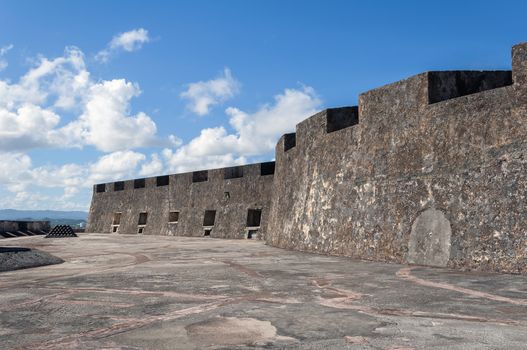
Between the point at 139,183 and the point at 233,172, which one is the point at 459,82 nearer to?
the point at 233,172

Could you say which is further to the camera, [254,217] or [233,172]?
[233,172]

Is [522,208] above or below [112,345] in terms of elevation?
above

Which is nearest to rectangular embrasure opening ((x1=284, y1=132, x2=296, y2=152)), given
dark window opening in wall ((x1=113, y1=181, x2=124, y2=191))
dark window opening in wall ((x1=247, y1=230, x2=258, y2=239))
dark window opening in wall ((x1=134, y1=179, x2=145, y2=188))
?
dark window opening in wall ((x1=247, y1=230, x2=258, y2=239))

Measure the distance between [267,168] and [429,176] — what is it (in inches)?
398

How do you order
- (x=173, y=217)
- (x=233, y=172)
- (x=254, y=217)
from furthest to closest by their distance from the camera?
(x=173, y=217)
(x=233, y=172)
(x=254, y=217)

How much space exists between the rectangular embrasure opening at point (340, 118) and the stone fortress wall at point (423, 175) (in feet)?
0.08

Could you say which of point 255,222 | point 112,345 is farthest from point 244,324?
point 255,222

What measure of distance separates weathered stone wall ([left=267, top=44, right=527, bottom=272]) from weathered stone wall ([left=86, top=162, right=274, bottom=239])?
6.73 meters

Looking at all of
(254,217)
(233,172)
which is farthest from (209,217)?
(254,217)

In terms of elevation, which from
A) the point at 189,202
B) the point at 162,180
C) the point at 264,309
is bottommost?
the point at 264,309

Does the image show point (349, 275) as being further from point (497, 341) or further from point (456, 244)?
point (497, 341)

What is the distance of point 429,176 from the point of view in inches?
280

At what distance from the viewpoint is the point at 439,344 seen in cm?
271

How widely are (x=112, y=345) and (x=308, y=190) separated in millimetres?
7975
